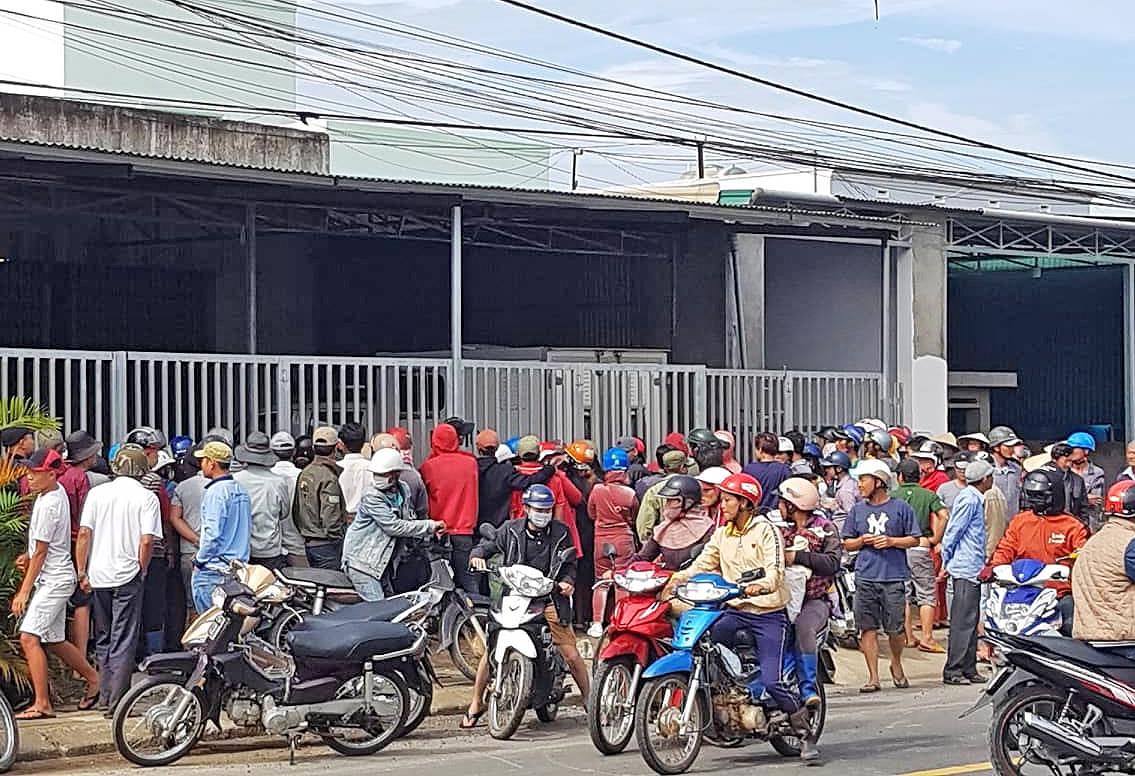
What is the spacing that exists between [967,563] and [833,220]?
7660 millimetres

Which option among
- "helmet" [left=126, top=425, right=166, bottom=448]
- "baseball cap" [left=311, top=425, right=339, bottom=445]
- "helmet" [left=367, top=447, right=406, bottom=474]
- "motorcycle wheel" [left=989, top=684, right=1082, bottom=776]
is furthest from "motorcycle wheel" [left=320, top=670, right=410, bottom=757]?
"motorcycle wheel" [left=989, top=684, right=1082, bottom=776]

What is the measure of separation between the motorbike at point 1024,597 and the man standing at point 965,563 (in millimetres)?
2652

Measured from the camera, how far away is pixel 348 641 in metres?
10.0

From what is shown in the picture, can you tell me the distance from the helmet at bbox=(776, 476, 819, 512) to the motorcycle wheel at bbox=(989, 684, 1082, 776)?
2021mm

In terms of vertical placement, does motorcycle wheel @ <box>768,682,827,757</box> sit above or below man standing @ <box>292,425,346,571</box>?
below

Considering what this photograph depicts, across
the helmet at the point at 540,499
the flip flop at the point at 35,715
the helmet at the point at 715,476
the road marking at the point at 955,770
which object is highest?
the helmet at the point at 715,476

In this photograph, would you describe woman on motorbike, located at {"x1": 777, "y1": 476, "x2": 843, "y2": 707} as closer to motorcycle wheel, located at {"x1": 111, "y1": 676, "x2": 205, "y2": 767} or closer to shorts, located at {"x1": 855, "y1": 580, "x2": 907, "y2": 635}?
shorts, located at {"x1": 855, "y1": 580, "x2": 907, "y2": 635}

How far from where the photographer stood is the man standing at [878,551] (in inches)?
508

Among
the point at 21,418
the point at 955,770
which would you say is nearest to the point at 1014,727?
the point at 955,770

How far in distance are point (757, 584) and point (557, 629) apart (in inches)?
83.6

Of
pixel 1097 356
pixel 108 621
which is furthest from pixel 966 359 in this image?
pixel 108 621

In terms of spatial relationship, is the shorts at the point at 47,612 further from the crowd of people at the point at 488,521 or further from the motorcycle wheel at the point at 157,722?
the motorcycle wheel at the point at 157,722

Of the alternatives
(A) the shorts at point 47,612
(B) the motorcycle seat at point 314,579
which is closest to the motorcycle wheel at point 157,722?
(B) the motorcycle seat at point 314,579

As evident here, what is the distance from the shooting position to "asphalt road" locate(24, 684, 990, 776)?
9641 mm
